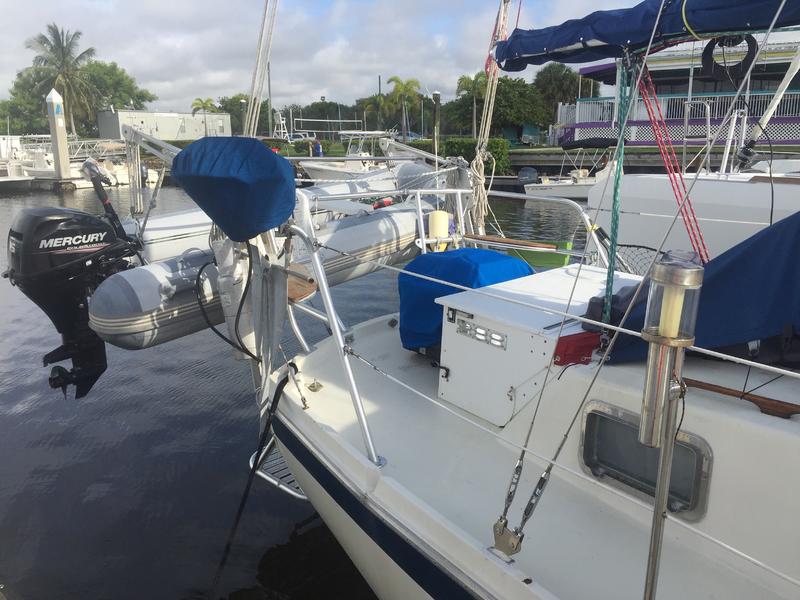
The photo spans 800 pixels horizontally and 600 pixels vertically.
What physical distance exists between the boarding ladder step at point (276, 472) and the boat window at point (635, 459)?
183 centimetres

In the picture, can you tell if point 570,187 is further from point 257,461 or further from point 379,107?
point 379,107

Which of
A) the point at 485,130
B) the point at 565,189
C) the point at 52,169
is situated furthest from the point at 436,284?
the point at 52,169

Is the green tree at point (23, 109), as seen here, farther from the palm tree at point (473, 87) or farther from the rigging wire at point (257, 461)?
the rigging wire at point (257, 461)

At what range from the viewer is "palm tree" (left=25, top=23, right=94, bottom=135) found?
4984 centimetres

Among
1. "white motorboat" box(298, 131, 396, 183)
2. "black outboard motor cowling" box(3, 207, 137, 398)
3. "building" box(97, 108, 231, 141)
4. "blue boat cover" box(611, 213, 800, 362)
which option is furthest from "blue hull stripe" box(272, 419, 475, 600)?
"building" box(97, 108, 231, 141)

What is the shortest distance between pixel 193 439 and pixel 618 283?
391 centimetres

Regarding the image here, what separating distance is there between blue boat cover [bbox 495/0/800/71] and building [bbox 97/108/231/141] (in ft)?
132

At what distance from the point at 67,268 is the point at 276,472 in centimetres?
241

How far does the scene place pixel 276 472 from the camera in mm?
4020

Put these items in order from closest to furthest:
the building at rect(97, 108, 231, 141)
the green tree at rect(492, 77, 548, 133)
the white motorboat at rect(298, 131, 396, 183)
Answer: the white motorboat at rect(298, 131, 396, 183)
the green tree at rect(492, 77, 548, 133)
the building at rect(97, 108, 231, 141)

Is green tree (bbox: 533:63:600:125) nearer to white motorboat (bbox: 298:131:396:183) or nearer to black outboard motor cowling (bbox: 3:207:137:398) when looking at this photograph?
white motorboat (bbox: 298:131:396:183)

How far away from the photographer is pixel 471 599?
219 centimetres

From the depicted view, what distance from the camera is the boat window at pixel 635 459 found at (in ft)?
7.13

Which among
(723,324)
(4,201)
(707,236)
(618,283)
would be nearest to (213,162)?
(618,283)
